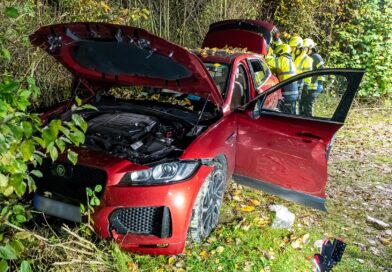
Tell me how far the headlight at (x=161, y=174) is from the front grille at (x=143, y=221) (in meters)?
0.20

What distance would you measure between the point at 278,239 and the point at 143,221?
4.87 feet

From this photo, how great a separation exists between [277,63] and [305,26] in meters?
5.31

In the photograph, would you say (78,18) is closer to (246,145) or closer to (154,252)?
(246,145)

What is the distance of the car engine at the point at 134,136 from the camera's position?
10.3 ft

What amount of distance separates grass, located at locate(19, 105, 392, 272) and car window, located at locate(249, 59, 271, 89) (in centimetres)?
147

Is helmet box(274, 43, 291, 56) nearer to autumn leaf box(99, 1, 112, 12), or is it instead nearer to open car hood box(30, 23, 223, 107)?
autumn leaf box(99, 1, 112, 12)

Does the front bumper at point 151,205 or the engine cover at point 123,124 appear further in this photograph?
the engine cover at point 123,124

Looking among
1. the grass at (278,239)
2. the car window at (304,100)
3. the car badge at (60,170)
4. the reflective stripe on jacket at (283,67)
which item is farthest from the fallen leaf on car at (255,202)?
the reflective stripe on jacket at (283,67)

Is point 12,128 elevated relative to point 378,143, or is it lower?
elevated

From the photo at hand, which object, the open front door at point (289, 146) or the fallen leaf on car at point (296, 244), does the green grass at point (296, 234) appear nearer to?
the fallen leaf on car at point (296, 244)

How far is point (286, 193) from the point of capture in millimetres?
4012

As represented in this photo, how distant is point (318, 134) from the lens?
371 centimetres

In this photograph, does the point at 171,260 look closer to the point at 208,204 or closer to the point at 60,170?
the point at 208,204

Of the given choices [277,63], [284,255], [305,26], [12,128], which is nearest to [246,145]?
[284,255]
